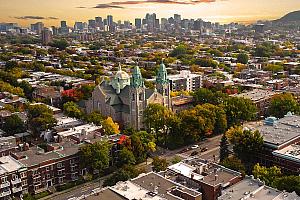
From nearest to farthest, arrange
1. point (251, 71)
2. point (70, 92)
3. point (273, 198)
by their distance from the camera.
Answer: point (273, 198)
point (70, 92)
point (251, 71)

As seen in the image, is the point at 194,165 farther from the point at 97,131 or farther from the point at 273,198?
the point at 97,131

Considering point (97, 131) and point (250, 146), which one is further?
point (97, 131)

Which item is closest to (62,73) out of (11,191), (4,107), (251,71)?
(4,107)

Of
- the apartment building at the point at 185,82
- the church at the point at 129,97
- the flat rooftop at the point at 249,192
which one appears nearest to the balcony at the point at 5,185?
the flat rooftop at the point at 249,192

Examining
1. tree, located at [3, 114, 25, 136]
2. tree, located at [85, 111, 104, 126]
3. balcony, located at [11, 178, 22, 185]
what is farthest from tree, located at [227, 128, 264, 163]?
tree, located at [3, 114, 25, 136]

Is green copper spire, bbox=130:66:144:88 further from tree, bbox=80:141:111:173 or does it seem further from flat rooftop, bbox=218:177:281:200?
flat rooftop, bbox=218:177:281:200

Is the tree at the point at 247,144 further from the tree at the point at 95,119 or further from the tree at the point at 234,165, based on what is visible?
the tree at the point at 95,119

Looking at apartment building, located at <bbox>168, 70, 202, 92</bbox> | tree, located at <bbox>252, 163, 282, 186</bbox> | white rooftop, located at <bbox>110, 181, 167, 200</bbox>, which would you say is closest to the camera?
white rooftop, located at <bbox>110, 181, 167, 200</bbox>
